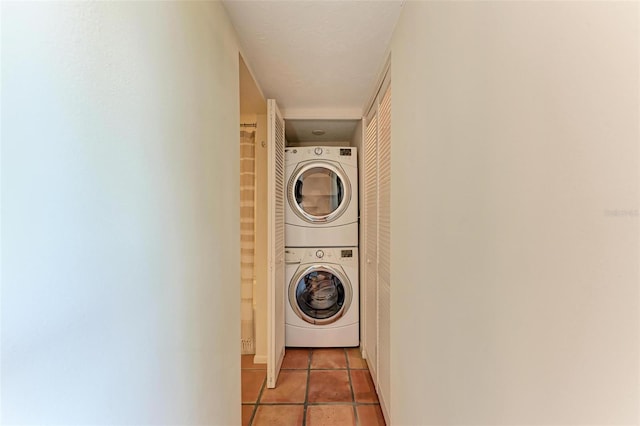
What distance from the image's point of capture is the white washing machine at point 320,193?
8.39 feet

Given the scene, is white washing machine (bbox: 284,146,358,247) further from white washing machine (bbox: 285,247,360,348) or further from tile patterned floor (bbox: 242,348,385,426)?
tile patterned floor (bbox: 242,348,385,426)

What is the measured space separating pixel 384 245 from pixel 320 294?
1128 millimetres

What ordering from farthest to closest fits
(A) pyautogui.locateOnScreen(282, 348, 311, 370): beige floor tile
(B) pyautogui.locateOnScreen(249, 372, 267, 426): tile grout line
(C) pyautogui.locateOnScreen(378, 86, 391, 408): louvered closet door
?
(A) pyautogui.locateOnScreen(282, 348, 311, 370): beige floor tile
(B) pyautogui.locateOnScreen(249, 372, 267, 426): tile grout line
(C) pyautogui.locateOnScreen(378, 86, 391, 408): louvered closet door

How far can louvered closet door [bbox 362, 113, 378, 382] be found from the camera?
201 centimetres

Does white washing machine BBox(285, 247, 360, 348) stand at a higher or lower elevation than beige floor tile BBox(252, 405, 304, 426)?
higher

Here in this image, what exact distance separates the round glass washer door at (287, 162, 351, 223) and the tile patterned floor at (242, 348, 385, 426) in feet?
4.03

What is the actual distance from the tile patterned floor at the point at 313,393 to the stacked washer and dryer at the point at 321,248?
0.22 m

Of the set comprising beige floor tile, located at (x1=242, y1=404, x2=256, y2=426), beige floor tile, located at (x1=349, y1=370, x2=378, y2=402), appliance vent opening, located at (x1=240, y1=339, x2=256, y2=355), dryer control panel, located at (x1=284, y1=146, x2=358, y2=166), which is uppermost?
dryer control panel, located at (x1=284, y1=146, x2=358, y2=166)

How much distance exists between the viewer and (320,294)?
2652 mm
